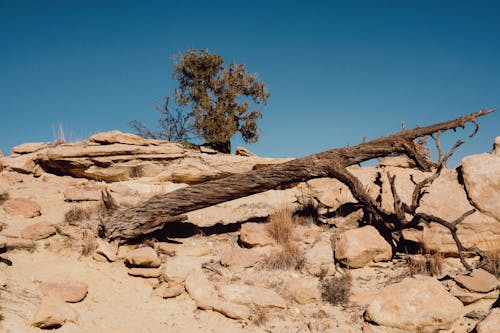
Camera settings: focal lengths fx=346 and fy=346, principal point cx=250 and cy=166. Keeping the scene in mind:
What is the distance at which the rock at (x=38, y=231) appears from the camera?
239 inches

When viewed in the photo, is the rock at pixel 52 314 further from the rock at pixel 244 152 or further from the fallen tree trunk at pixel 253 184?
the rock at pixel 244 152

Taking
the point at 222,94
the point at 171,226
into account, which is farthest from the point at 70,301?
the point at 222,94

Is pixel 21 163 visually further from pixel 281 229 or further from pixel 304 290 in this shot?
pixel 304 290

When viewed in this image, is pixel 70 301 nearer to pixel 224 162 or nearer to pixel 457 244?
pixel 457 244

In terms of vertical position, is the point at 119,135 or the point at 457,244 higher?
the point at 119,135

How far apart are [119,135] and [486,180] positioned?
31.2ft

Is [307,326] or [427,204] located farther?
[427,204]

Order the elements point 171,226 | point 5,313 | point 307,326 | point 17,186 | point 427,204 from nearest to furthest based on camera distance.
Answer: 1. point 5,313
2. point 307,326
3. point 427,204
4. point 171,226
5. point 17,186

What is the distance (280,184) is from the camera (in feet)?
21.8

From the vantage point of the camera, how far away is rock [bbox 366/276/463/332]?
4074 mm

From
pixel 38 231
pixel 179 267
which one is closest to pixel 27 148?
pixel 38 231

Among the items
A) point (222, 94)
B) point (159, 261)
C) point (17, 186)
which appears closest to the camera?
point (159, 261)

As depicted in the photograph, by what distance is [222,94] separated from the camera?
1578cm

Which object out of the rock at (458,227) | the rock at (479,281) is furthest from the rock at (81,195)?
the rock at (479,281)
